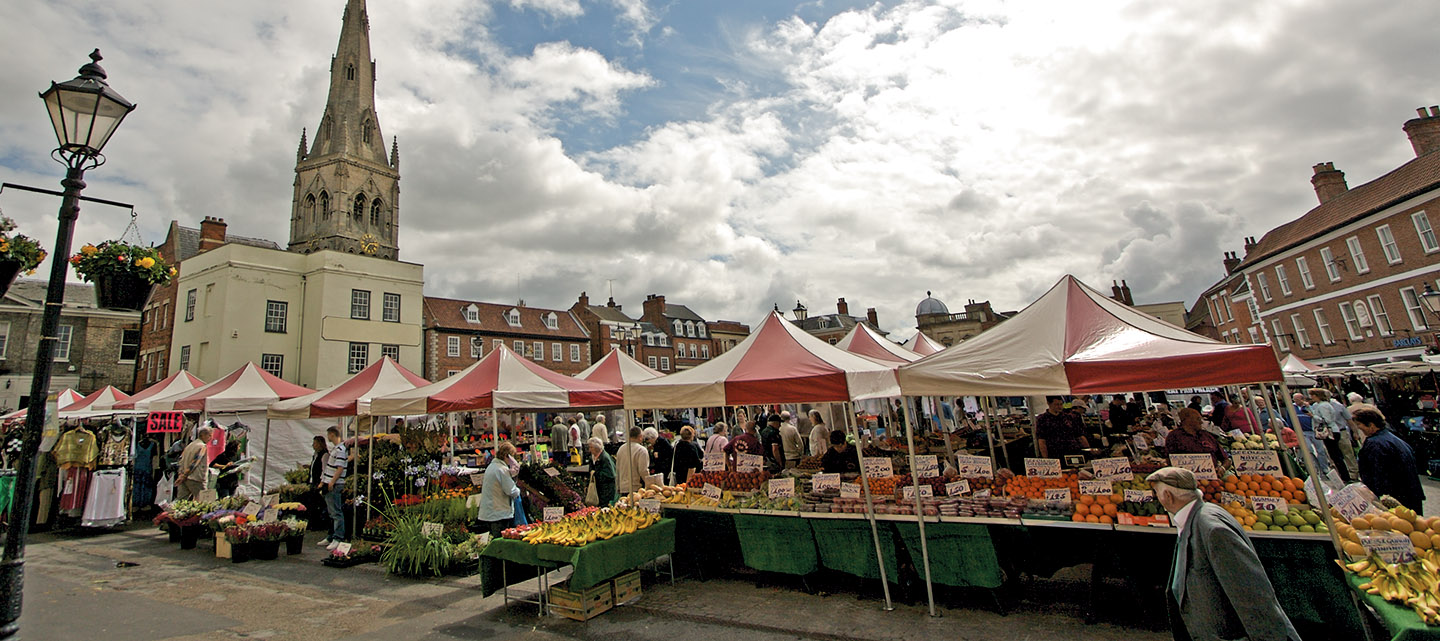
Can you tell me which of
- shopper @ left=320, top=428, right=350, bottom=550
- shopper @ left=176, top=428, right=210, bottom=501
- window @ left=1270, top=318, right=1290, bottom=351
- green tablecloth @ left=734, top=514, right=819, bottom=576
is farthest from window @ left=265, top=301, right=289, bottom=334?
window @ left=1270, top=318, right=1290, bottom=351

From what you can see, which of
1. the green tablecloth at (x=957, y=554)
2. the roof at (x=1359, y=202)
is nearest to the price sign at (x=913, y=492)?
the green tablecloth at (x=957, y=554)

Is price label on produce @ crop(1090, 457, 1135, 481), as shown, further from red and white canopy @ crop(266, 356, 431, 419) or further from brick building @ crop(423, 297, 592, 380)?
brick building @ crop(423, 297, 592, 380)

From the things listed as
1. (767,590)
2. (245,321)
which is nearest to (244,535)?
(767,590)

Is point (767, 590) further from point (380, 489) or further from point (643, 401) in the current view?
point (380, 489)

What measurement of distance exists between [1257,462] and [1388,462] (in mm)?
2142

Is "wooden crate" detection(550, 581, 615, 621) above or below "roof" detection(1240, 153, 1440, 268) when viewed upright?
below

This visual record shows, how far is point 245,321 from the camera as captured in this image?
2800 centimetres

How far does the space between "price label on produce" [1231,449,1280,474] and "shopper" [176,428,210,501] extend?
1741 centimetres

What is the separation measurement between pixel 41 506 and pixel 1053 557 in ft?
67.3

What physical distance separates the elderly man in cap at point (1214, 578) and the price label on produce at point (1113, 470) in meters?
2.21

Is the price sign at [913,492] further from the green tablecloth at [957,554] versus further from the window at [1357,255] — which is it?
the window at [1357,255]

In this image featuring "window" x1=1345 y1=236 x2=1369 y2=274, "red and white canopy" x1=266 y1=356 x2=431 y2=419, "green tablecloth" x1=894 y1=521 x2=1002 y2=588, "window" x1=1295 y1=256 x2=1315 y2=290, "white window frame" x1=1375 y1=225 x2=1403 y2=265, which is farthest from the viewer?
"window" x1=1295 y1=256 x2=1315 y2=290

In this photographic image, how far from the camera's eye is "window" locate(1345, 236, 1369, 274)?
84.8 ft

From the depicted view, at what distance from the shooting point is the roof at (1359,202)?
2322 centimetres
